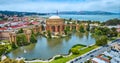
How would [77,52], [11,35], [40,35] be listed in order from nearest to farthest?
[77,52], [11,35], [40,35]

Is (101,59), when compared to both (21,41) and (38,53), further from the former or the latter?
(21,41)

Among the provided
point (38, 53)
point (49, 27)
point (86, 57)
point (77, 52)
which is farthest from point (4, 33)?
point (86, 57)

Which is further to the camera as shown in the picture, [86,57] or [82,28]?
[82,28]

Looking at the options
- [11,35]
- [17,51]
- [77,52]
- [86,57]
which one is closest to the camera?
[86,57]

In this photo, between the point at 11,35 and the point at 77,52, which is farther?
the point at 11,35

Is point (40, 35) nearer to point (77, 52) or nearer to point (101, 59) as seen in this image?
point (77, 52)

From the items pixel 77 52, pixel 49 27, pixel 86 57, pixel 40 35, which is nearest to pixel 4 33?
pixel 40 35

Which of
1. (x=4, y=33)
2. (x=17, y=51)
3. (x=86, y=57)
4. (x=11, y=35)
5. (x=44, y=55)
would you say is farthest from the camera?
(x=4, y=33)

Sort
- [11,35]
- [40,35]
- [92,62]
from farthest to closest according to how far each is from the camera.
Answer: [40,35] → [11,35] → [92,62]
